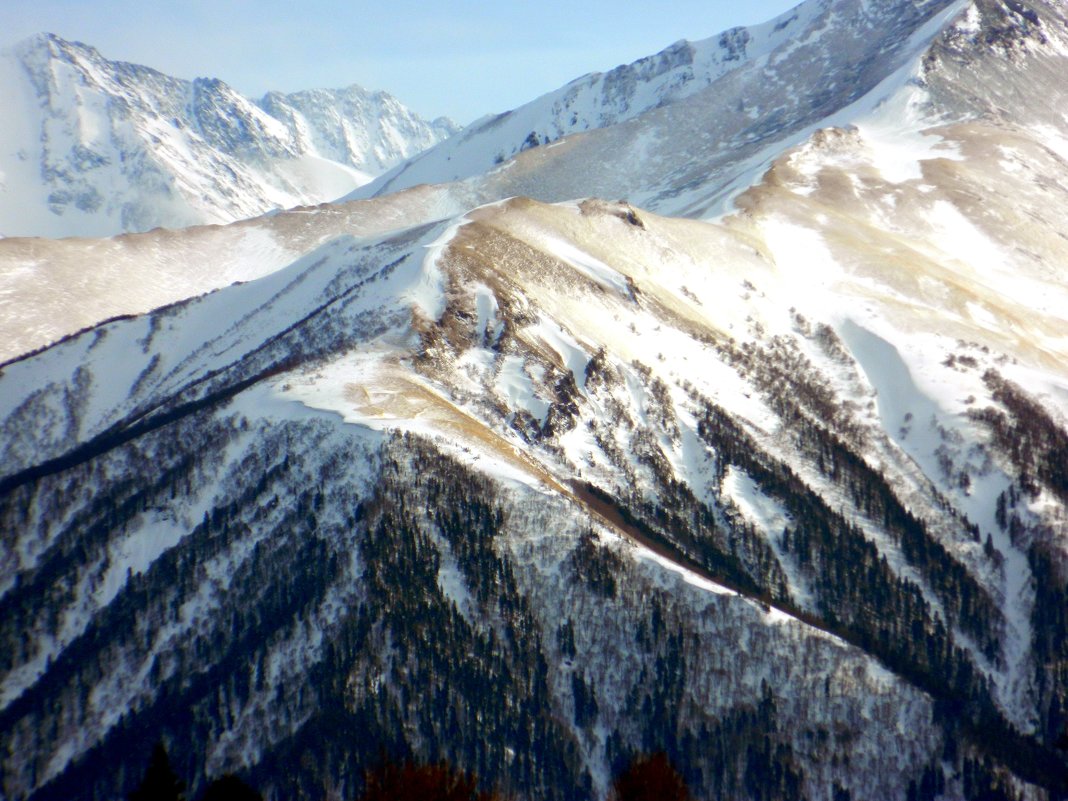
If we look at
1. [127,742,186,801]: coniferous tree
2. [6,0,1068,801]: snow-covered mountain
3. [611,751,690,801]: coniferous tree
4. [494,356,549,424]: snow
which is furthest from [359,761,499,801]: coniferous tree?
[494,356,549,424]: snow

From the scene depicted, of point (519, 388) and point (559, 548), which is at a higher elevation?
point (519, 388)

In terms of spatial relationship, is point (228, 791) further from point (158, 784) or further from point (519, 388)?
point (519, 388)

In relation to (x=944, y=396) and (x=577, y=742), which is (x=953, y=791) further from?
(x=944, y=396)

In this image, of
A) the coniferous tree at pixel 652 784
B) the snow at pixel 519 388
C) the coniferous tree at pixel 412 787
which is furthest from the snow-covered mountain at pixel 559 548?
the coniferous tree at pixel 652 784

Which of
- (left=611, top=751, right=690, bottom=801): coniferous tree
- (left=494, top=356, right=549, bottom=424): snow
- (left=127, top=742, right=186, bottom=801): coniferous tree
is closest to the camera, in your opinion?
(left=127, top=742, right=186, bottom=801): coniferous tree

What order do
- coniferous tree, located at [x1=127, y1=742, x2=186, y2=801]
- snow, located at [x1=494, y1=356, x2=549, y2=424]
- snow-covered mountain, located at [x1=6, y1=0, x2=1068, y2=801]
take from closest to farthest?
coniferous tree, located at [x1=127, y1=742, x2=186, y2=801] < snow-covered mountain, located at [x1=6, y1=0, x2=1068, y2=801] < snow, located at [x1=494, y1=356, x2=549, y2=424]

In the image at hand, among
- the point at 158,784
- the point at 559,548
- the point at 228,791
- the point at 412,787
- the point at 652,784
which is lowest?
the point at 559,548

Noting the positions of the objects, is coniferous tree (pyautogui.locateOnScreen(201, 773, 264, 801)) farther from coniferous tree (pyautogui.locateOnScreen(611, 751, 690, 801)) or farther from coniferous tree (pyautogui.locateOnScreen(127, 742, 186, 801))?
coniferous tree (pyautogui.locateOnScreen(611, 751, 690, 801))

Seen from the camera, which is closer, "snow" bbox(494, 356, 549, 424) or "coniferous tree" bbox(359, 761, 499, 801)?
"coniferous tree" bbox(359, 761, 499, 801)

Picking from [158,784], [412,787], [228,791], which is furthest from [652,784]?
[158,784]

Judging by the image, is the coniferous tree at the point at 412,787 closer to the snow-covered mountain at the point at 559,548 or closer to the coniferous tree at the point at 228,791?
the coniferous tree at the point at 228,791
